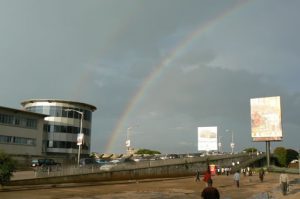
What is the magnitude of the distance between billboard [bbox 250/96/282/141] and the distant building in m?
50.6

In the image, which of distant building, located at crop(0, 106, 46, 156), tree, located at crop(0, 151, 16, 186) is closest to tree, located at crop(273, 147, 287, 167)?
distant building, located at crop(0, 106, 46, 156)

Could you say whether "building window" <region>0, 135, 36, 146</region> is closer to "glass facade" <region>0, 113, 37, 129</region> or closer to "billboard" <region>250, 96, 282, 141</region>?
"glass facade" <region>0, 113, 37, 129</region>

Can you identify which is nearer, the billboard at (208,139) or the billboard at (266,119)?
the billboard at (266,119)

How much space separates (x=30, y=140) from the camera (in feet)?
264

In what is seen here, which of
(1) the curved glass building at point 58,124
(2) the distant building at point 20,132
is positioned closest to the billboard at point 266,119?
(1) the curved glass building at point 58,124

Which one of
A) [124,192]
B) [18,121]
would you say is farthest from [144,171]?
[124,192]

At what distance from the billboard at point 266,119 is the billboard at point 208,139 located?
12169 mm

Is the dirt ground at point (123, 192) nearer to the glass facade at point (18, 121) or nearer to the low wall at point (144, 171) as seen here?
the low wall at point (144, 171)

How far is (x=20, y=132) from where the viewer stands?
77.6 metres

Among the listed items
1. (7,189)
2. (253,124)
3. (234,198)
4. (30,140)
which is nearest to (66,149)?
(30,140)

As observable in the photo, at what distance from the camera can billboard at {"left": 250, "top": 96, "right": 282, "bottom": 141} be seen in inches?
3701

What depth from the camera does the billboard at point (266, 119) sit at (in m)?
94.0

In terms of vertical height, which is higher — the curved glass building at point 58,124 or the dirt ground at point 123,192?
the curved glass building at point 58,124

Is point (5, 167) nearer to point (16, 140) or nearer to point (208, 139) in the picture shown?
point (16, 140)
